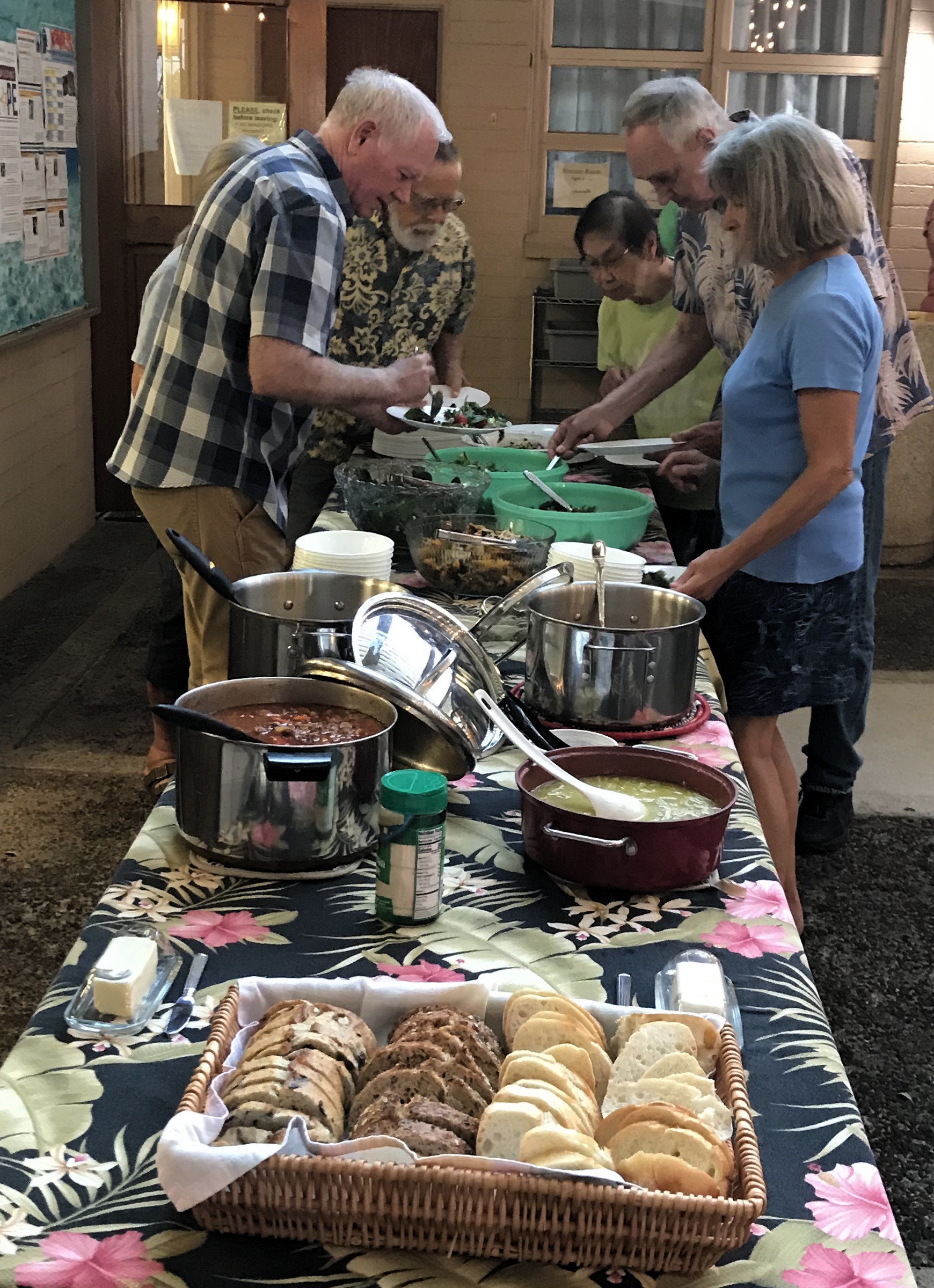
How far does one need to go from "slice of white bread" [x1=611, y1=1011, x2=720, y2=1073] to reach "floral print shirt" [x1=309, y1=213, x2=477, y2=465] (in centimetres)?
278

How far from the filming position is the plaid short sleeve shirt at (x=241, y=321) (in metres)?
2.49

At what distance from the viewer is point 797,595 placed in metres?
2.50

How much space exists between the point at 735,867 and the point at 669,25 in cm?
631

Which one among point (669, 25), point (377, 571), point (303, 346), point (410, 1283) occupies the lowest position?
point (410, 1283)

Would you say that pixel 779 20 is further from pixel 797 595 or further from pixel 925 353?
pixel 797 595

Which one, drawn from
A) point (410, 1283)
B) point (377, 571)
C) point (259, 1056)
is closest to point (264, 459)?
point (377, 571)

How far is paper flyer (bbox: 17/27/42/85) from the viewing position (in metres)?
4.98

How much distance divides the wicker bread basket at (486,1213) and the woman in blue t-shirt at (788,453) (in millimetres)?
1563

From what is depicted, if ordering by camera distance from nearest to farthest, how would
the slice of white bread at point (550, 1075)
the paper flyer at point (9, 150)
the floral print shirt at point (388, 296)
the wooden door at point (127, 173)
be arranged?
the slice of white bread at point (550, 1075) < the floral print shirt at point (388, 296) < the paper flyer at point (9, 150) < the wooden door at point (127, 173)

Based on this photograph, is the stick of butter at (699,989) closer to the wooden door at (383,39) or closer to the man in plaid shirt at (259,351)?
the man in plaid shirt at (259,351)

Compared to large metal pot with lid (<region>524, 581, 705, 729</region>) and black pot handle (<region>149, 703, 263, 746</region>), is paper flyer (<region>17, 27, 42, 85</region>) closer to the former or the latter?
large metal pot with lid (<region>524, 581, 705, 729</region>)

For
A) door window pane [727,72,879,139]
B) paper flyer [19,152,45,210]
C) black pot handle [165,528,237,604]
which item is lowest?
black pot handle [165,528,237,604]

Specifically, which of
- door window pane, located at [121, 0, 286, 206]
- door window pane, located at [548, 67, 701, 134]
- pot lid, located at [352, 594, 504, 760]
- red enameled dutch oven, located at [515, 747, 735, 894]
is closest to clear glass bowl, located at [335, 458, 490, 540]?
pot lid, located at [352, 594, 504, 760]

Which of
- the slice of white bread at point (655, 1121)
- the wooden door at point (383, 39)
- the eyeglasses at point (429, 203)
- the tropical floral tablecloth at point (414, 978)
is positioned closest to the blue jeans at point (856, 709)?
the eyeglasses at point (429, 203)
